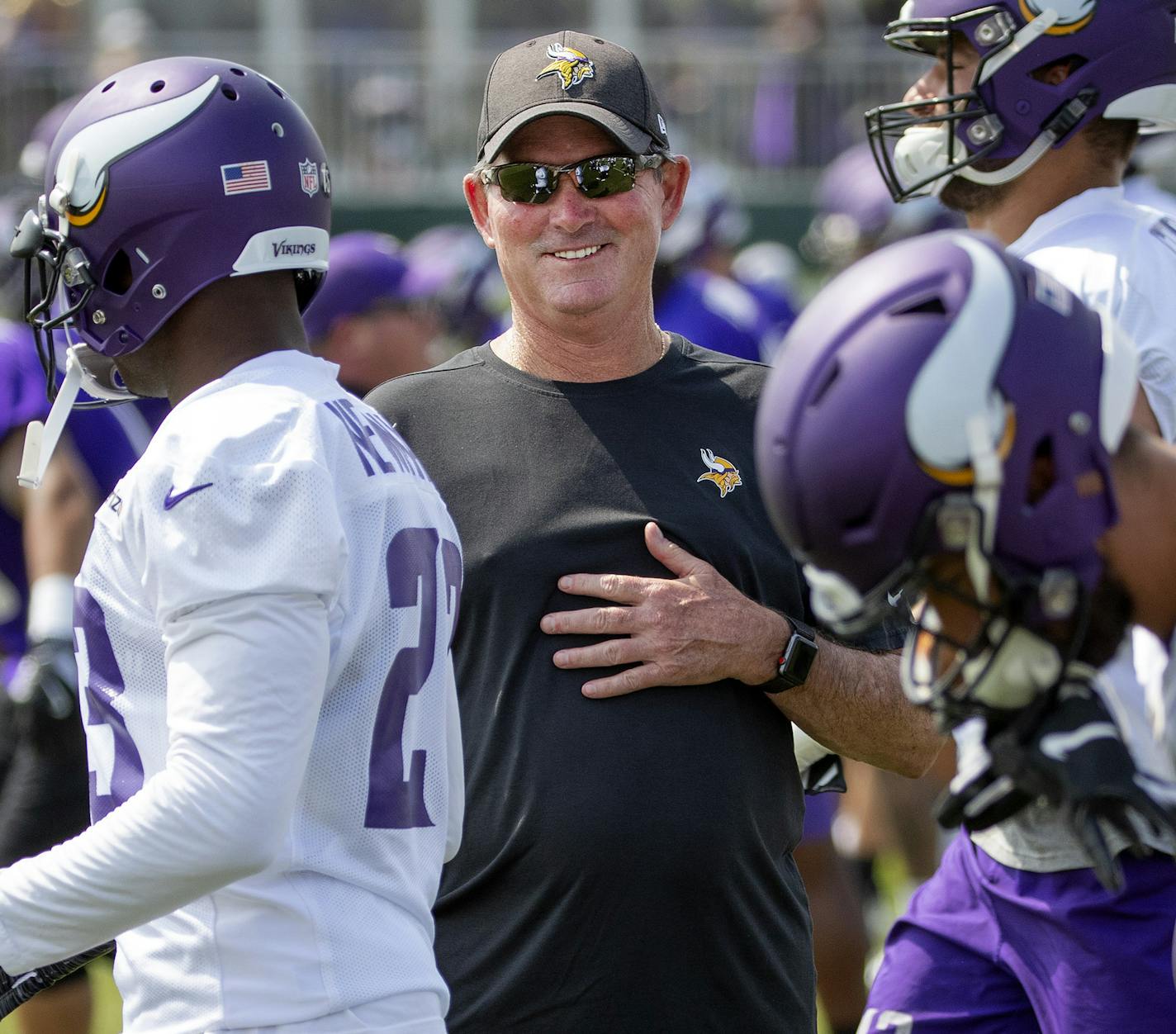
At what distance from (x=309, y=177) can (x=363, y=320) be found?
12.0 ft

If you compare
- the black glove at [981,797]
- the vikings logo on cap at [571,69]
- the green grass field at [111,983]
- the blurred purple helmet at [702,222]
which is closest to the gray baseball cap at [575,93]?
the vikings logo on cap at [571,69]

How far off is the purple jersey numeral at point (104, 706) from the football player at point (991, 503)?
1.00 meters

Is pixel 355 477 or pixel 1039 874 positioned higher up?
pixel 355 477

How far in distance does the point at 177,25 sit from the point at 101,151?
1798cm

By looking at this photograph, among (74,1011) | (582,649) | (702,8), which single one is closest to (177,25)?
(702,8)

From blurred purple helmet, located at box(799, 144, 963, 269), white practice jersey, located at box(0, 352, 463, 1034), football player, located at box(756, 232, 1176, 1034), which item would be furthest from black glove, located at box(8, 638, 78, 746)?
blurred purple helmet, located at box(799, 144, 963, 269)

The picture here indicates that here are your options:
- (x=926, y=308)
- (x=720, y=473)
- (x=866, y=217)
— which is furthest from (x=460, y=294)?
(x=926, y=308)

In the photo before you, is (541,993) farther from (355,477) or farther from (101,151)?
(101,151)

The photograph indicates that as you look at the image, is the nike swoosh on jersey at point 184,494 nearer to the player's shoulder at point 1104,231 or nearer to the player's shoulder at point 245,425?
the player's shoulder at point 245,425

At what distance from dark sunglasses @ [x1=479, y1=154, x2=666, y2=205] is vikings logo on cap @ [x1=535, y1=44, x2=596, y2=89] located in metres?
0.15

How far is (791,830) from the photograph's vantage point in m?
3.55

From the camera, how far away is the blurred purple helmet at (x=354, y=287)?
659 centimetres

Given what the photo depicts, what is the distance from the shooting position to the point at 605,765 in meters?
3.36

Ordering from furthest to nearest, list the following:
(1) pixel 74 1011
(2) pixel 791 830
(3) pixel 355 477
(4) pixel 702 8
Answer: (4) pixel 702 8
(1) pixel 74 1011
(2) pixel 791 830
(3) pixel 355 477
